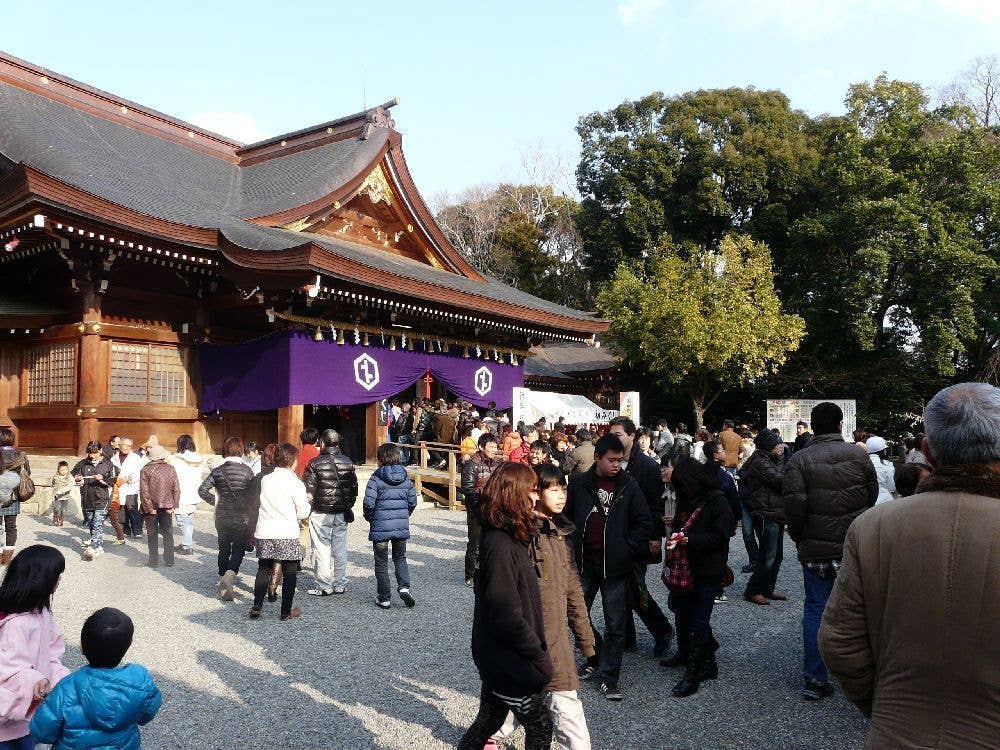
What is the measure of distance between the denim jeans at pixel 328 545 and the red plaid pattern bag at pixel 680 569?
3400 mm

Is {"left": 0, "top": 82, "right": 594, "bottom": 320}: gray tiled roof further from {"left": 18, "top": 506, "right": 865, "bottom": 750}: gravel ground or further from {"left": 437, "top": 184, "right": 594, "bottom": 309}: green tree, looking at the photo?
{"left": 437, "top": 184, "right": 594, "bottom": 309}: green tree

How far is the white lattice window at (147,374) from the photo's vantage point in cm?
1234

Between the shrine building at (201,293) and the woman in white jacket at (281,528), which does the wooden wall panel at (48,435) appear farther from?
the woman in white jacket at (281,528)

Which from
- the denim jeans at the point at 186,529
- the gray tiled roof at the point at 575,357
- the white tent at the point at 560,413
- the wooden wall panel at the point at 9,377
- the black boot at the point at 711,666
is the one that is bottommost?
the black boot at the point at 711,666

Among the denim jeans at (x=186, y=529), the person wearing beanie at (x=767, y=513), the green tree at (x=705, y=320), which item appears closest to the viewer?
the person wearing beanie at (x=767, y=513)

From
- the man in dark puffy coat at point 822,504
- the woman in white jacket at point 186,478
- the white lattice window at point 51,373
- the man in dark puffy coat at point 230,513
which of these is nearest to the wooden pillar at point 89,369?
the white lattice window at point 51,373

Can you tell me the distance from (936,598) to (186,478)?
8.12 metres

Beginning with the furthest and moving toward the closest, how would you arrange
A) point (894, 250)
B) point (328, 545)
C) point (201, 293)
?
point (894, 250)
point (201, 293)
point (328, 545)

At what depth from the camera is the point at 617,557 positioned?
427cm

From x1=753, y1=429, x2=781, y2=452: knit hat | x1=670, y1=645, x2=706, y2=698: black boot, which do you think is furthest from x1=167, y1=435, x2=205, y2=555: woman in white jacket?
x1=753, y1=429, x2=781, y2=452: knit hat

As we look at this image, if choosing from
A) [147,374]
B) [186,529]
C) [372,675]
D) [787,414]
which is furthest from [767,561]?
[787,414]

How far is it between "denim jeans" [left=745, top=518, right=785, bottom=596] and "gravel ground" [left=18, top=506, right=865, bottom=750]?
0.20 metres

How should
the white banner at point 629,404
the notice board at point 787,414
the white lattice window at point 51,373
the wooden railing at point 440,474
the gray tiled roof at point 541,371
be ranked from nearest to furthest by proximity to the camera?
1. the white lattice window at point 51,373
2. the wooden railing at point 440,474
3. the white banner at point 629,404
4. the notice board at point 787,414
5. the gray tiled roof at point 541,371

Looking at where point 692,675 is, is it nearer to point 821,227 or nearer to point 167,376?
point 167,376
